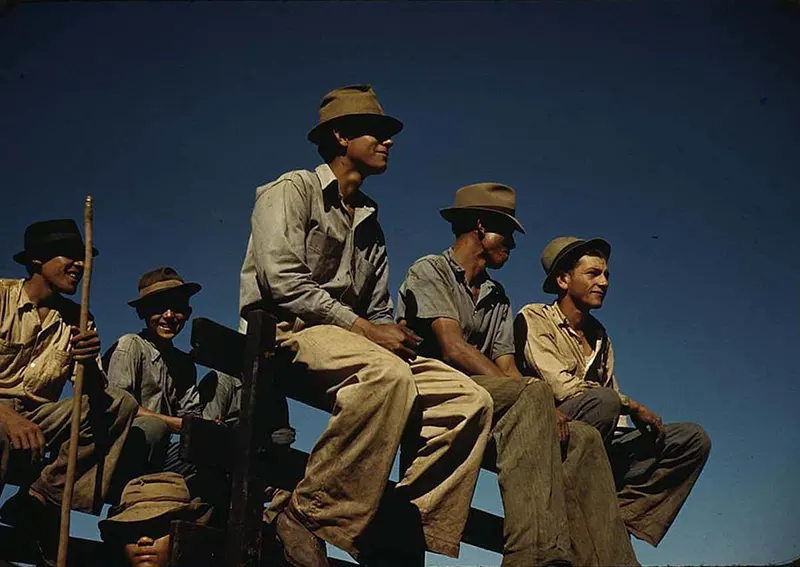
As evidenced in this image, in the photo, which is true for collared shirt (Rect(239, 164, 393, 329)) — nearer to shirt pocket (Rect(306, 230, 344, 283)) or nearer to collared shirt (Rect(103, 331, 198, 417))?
shirt pocket (Rect(306, 230, 344, 283))

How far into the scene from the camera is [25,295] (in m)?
6.59

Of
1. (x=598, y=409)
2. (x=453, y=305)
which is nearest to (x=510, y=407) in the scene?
(x=598, y=409)

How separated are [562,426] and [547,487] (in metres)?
Result: 0.53

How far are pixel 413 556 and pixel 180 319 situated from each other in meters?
3.14

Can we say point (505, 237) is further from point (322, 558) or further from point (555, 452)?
point (322, 558)

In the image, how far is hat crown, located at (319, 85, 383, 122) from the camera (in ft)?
20.3

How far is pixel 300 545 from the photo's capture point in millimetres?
5078

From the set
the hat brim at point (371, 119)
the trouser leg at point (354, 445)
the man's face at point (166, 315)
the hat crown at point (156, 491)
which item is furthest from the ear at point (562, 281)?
the hat crown at point (156, 491)

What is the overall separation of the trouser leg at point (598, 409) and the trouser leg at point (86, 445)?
8.49 ft

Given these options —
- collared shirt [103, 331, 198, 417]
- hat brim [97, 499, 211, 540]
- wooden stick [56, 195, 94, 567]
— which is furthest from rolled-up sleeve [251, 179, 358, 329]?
collared shirt [103, 331, 198, 417]

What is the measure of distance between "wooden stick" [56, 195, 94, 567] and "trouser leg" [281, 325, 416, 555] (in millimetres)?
1075

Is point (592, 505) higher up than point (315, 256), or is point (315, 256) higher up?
point (315, 256)

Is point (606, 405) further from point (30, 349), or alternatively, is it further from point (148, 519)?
point (30, 349)

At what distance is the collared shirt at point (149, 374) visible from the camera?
736cm
